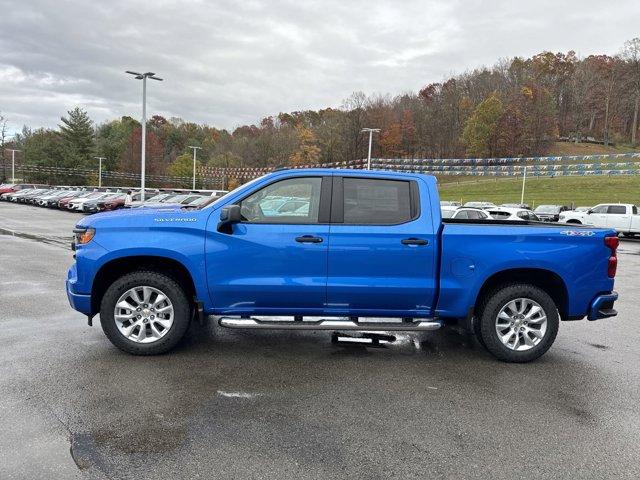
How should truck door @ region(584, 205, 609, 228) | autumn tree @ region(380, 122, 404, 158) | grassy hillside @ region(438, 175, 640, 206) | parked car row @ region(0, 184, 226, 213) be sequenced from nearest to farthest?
truck door @ region(584, 205, 609, 228) < parked car row @ region(0, 184, 226, 213) < grassy hillside @ region(438, 175, 640, 206) < autumn tree @ region(380, 122, 404, 158)

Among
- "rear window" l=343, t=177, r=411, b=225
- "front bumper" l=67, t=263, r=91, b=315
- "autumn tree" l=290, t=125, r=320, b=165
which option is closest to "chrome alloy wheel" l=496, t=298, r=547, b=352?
"rear window" l=343, t=177, r=411, b=225

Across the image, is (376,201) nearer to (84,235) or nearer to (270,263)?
(270,263)

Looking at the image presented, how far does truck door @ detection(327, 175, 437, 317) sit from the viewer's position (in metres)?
4.94

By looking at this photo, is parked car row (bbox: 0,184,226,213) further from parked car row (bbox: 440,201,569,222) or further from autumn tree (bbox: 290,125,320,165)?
autumn tree (bbox: 290,125,320,165)

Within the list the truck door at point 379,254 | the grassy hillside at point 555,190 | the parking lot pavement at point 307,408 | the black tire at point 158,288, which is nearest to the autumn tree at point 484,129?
the grassy hillside at point 555,190

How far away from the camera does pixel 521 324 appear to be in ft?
17.2

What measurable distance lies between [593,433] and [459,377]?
1.27 meters

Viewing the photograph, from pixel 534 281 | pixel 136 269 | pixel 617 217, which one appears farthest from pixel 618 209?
pixel 136 269

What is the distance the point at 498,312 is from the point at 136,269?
3758 millimetres

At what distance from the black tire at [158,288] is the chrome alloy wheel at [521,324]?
325 cm

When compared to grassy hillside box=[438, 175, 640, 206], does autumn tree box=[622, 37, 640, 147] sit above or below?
above

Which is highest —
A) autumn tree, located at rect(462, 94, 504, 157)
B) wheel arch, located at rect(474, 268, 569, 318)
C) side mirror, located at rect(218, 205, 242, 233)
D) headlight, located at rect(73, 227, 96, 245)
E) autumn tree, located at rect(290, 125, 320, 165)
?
autumn tree, located at rect(462, 94, 504, 157)

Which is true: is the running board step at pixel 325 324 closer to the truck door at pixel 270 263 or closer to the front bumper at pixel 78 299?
the truck door at pixel 270 263

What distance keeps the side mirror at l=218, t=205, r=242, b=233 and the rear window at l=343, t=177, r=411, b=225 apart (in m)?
1.08
